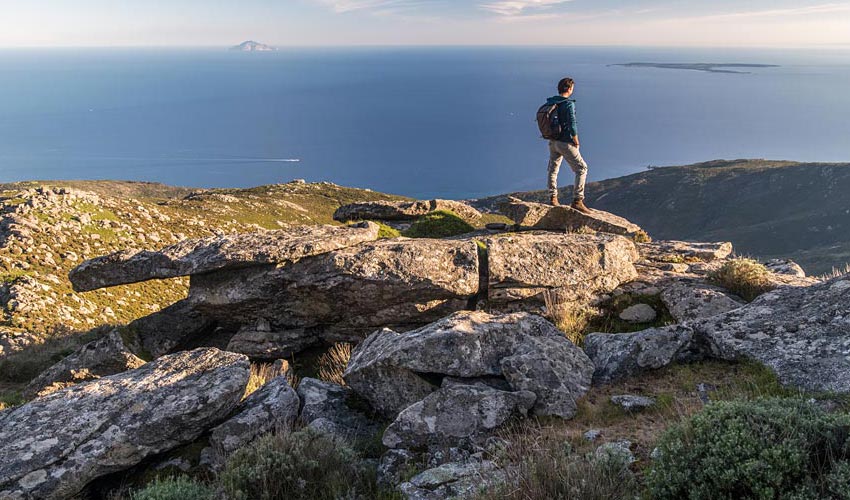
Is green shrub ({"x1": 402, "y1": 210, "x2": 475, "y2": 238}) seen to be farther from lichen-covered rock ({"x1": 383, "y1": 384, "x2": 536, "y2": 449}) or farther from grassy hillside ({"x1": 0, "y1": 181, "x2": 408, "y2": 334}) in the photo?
grassy hillside ({"x1": 0, "y1": 181, "x2": 408, "y2": 334})

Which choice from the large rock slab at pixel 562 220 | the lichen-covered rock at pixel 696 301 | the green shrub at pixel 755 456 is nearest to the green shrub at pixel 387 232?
the large rock slab at pixel 562 220

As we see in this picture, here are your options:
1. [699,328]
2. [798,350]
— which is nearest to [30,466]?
[699,328]

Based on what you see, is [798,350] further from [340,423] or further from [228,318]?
[228,318]

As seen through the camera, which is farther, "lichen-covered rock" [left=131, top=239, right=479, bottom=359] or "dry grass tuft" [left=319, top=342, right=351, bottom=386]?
"lichen-covered rock" [left=131, top=239, right=479, bottom=359]

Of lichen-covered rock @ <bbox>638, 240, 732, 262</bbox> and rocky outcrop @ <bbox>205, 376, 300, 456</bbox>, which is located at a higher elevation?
lichen-covered rock @ <bbox>638, 240, 732, 262</bbox>

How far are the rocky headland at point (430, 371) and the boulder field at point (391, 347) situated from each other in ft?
0.14

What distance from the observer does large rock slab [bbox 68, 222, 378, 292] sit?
40.7ft

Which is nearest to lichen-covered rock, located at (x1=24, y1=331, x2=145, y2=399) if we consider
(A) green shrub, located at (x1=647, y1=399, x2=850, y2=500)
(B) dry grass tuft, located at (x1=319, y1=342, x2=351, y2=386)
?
(B) dry grass tuft, located at (x1=319, y1=342, x2=351, y2=386)

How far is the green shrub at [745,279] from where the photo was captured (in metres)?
11.8

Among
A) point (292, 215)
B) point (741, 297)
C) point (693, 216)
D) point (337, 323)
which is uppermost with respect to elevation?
point (741, 297)

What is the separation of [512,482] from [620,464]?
123cm

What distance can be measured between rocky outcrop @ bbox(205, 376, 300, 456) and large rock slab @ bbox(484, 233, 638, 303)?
231 inches

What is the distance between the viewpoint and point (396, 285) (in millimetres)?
12188

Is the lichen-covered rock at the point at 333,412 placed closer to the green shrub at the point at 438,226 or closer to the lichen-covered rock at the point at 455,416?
the lichen-covered rock at the point at 455,416
